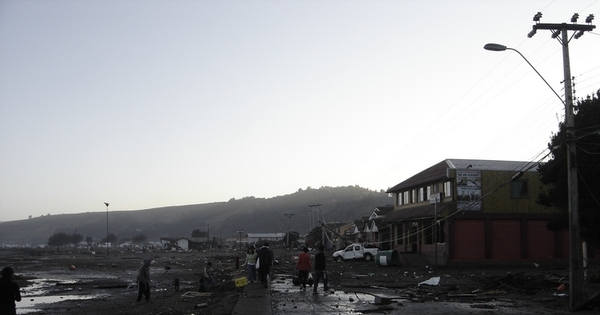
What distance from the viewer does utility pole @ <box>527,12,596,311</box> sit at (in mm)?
16703

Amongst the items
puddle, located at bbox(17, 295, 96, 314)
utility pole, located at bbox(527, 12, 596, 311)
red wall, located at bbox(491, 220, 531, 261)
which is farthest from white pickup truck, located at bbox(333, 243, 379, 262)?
utility pole, located at bbox(527, 12, 596, 311)

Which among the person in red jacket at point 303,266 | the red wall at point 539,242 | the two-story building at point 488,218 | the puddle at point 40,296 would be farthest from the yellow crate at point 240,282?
the red wall at point 539,242

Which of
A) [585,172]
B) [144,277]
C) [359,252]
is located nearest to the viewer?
[144,277]

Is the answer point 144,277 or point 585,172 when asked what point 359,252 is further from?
point 144,277

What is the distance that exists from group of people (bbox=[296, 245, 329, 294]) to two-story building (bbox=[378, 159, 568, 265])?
62.9ft

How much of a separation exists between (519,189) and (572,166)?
1023 inches

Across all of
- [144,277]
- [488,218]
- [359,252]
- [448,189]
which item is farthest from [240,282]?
[359,252]

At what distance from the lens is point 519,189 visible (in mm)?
41875

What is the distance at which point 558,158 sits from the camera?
27.0 meters

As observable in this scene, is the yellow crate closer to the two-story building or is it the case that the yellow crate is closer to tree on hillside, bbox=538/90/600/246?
tree on hillside, bbox=538/90/600/246

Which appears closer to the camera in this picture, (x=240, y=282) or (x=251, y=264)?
(x=240, y=282)

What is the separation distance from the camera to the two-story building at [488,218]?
40.5 m

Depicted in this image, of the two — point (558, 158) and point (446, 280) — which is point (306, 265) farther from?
point (558, 158)

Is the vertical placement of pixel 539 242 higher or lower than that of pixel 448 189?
lower
